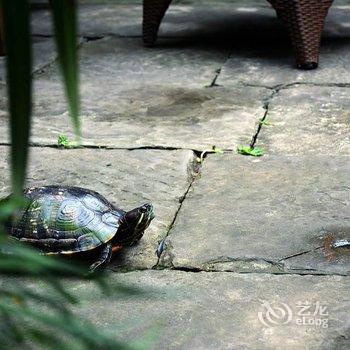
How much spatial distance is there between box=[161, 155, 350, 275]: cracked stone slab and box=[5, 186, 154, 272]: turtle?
13 centimetres

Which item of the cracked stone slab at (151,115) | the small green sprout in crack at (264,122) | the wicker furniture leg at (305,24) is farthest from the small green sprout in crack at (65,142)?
the wicker furniture leg at (305,24)

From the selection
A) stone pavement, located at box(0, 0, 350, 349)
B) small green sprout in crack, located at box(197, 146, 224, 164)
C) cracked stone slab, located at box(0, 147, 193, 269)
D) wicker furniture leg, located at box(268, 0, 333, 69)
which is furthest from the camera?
wicker furniture leg, located at box(268, 0, 333, 69)

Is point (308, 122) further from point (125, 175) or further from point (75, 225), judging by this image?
point (75, 225)

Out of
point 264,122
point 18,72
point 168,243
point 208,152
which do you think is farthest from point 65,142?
point 18,72

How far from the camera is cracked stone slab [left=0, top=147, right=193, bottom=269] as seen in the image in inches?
94.6

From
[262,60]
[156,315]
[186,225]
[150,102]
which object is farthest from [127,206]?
[262,60]

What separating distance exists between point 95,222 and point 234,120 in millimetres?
1368

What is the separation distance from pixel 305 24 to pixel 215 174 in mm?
1572

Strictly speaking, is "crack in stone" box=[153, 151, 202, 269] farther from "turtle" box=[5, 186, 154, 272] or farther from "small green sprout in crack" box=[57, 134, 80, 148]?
"small green sprout in crack" box=[57, 134, 80, 148]

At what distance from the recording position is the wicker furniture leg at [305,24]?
393 cm

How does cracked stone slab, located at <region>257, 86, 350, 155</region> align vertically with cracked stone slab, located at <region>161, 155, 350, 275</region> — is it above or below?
below

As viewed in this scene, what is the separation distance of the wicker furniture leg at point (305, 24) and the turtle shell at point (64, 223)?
85.2 inches

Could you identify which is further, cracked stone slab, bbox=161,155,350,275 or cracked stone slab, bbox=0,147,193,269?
cracked stone slab, bbox=0,147,193,269

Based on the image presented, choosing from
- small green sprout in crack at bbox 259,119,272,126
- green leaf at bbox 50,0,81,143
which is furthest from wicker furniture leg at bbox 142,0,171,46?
green leaf at bbox 50,0,81,143
